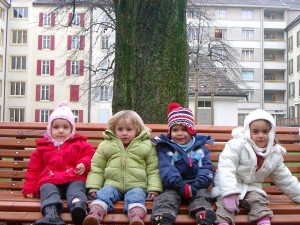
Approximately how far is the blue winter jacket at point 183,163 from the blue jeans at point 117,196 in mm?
248

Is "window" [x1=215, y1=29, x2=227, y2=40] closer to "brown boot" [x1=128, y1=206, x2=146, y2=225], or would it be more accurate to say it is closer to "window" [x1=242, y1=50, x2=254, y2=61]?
"window" [x1=242, y1=50, x2=254, y2=61]

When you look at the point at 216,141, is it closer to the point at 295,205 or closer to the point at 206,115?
the point at 295,205

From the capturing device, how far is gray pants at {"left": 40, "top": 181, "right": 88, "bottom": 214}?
3.82 meters

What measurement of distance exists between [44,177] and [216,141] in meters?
1.76

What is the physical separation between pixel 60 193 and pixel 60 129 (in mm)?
665

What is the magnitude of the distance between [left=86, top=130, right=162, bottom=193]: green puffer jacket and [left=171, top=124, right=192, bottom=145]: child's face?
0.23 m

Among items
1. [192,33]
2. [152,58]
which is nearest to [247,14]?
[192,33]

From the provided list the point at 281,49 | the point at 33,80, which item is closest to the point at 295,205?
the point at 33,80

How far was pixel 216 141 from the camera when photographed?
198 inches

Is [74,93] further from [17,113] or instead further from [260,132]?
[260,132]

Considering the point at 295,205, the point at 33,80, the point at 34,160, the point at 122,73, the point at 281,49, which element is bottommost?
the point at 295,205

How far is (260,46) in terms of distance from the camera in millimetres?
58219

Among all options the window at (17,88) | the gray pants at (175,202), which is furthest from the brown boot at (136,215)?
the window at (17,88)

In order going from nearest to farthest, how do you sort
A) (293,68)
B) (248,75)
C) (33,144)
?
(33,144), (293,68), (248,75)
